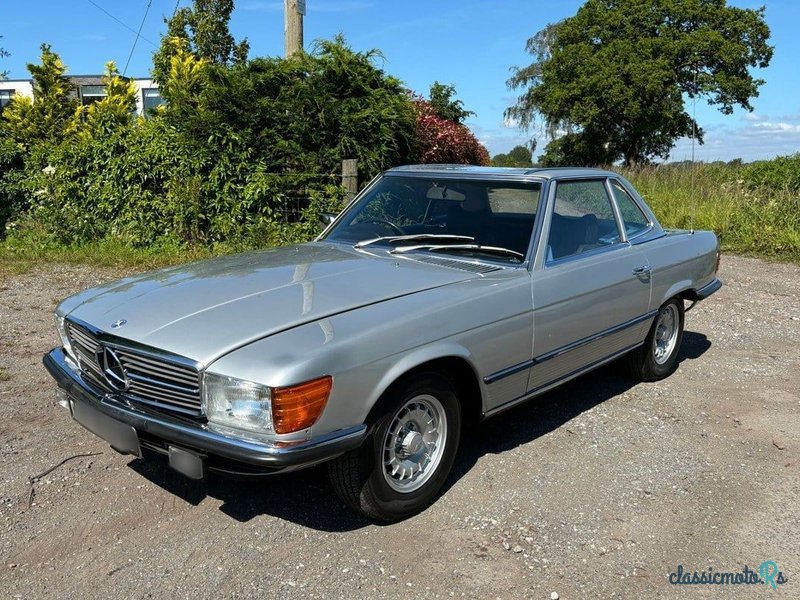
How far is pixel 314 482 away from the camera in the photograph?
12.5ft

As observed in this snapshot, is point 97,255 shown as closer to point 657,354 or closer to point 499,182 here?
point 499,182

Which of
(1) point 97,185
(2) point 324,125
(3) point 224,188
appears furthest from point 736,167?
(1) point 97,185

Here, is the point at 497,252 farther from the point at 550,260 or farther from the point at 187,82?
the point at 187,82

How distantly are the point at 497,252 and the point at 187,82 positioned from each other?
852 centimetres

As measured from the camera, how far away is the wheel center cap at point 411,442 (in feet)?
11.1

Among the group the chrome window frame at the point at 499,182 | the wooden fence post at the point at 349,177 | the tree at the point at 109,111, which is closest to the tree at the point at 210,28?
the tree at the point at 109,111

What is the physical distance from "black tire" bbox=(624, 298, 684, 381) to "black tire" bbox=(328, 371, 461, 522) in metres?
2.30

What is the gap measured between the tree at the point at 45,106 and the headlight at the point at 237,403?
1570cm

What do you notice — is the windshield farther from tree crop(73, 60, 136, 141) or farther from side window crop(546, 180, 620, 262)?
tree crop(73, 60, 136, 141)

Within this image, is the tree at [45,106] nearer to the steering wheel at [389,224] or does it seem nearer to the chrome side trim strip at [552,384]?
the steering wheel at [389,224]

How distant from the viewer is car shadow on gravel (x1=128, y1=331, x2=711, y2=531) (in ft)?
11.4

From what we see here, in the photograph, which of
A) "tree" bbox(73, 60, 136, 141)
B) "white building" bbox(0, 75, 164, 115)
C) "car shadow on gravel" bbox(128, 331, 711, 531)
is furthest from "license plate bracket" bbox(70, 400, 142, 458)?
"white building" bbox(0, 75, 164, 115)

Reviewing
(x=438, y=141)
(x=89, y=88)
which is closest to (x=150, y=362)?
(x=438, y=141)

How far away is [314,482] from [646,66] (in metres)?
35.9
